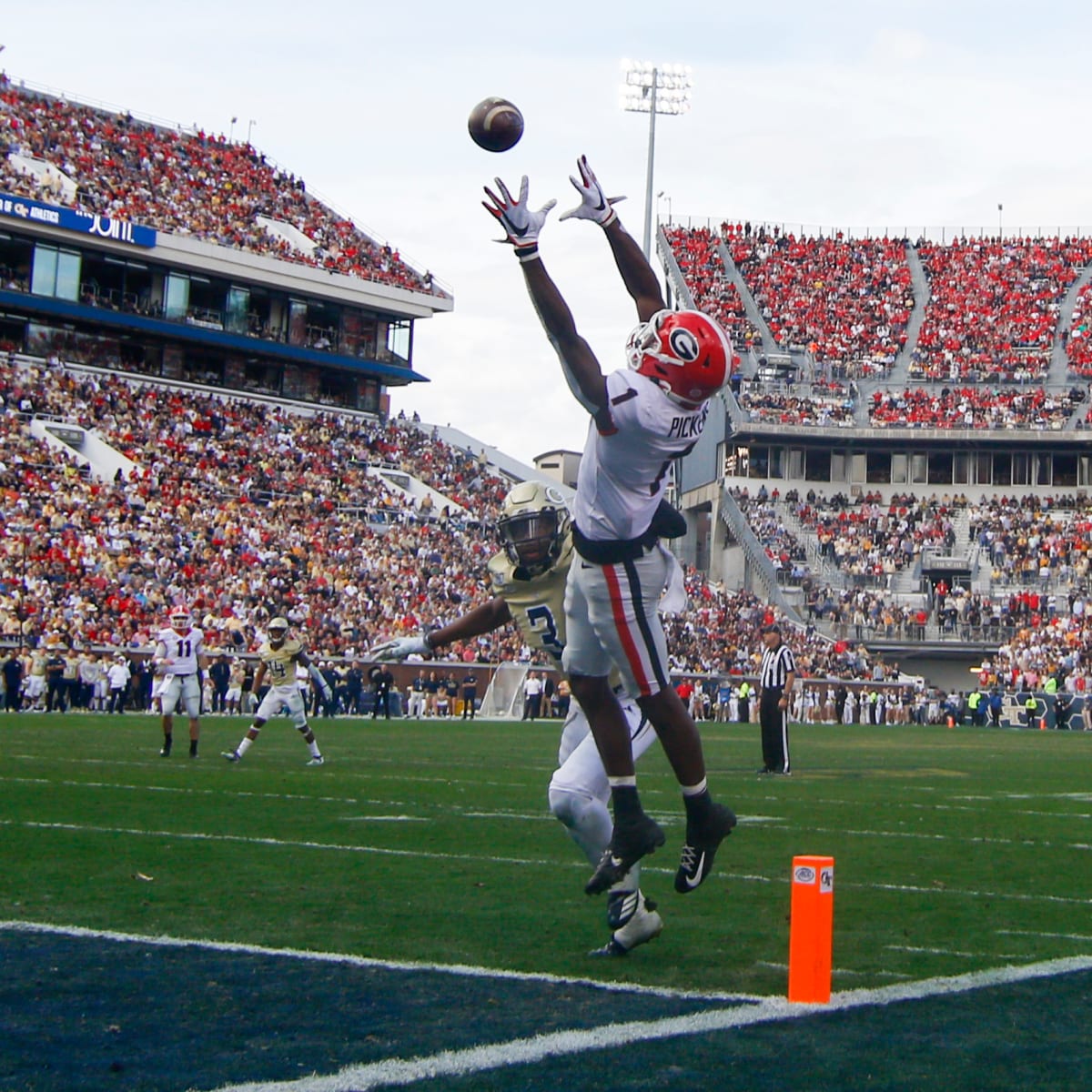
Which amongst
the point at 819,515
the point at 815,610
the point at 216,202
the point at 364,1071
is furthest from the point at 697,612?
the point at 364,1071

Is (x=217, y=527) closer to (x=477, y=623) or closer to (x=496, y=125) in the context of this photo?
(x=477, y=623)

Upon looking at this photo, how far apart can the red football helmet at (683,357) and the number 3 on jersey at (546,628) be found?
1687mm

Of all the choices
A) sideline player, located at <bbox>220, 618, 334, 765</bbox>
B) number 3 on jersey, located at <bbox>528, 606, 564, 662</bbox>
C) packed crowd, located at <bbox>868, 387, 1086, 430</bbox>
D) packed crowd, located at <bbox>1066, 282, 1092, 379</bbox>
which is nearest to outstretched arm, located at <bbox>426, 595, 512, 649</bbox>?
number 3 on jersey, located at <bbox>528, 606, 564, 662</bbox>

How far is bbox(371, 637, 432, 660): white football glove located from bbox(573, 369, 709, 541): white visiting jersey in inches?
59.1

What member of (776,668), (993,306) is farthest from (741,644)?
(776,668)

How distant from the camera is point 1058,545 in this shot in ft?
160

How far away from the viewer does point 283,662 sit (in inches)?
706

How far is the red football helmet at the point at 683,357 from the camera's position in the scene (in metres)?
5.88

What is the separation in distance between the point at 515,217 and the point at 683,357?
2.83 feet

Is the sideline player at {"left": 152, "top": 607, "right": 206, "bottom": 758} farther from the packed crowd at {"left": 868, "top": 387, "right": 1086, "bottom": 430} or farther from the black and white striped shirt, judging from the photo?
the packed crowd at {"left": 868, "top": 387, "right": 1086, "bottom": 430}

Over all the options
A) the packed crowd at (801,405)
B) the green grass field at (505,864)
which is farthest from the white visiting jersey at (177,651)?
the packed crowd at (801,405)

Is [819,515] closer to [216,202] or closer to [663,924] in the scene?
[216,202]

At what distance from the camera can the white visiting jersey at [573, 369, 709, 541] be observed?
19.0 ft

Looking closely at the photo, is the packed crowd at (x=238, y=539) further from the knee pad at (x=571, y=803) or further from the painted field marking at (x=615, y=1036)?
the painted field marking at (x=615, y=1036)
